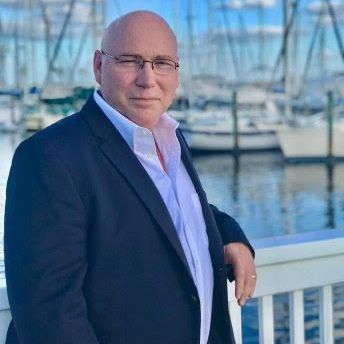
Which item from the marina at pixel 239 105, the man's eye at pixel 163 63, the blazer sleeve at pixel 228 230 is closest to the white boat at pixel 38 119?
the marina at pixel 239 105

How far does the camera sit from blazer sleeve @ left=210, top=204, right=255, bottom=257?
1764 millimetres

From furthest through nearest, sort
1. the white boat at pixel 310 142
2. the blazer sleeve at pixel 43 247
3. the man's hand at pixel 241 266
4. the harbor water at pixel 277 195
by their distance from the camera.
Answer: the white boat at pixel 310 142
the harbor water at pixel 277 195
the man's hand at pixel 241 266
the blazer sleeve at pixel 43 247

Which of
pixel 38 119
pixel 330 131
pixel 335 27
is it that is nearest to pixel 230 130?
pixel 330 131

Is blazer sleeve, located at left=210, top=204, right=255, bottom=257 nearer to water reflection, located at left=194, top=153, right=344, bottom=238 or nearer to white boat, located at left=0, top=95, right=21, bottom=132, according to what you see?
water reflection, located at left=194, top=153, right=344, bottom=238

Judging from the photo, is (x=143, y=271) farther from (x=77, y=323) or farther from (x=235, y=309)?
(x=235, y=309)

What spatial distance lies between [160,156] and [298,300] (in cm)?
86

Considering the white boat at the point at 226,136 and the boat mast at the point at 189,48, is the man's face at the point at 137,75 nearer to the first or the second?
the white boat at the point at 226,136

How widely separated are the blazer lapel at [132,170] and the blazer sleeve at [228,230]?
0.91 feet

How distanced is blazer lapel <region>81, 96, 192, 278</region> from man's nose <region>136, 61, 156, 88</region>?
0.34ft

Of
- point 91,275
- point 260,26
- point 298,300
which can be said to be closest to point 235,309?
point 298,300

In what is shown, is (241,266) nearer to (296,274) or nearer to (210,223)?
(210,223)

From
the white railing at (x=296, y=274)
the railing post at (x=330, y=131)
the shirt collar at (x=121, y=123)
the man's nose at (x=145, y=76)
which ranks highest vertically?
the man's nose at (x=145, y=76)

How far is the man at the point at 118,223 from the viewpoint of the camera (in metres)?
1.35

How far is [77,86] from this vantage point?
1476 inches
